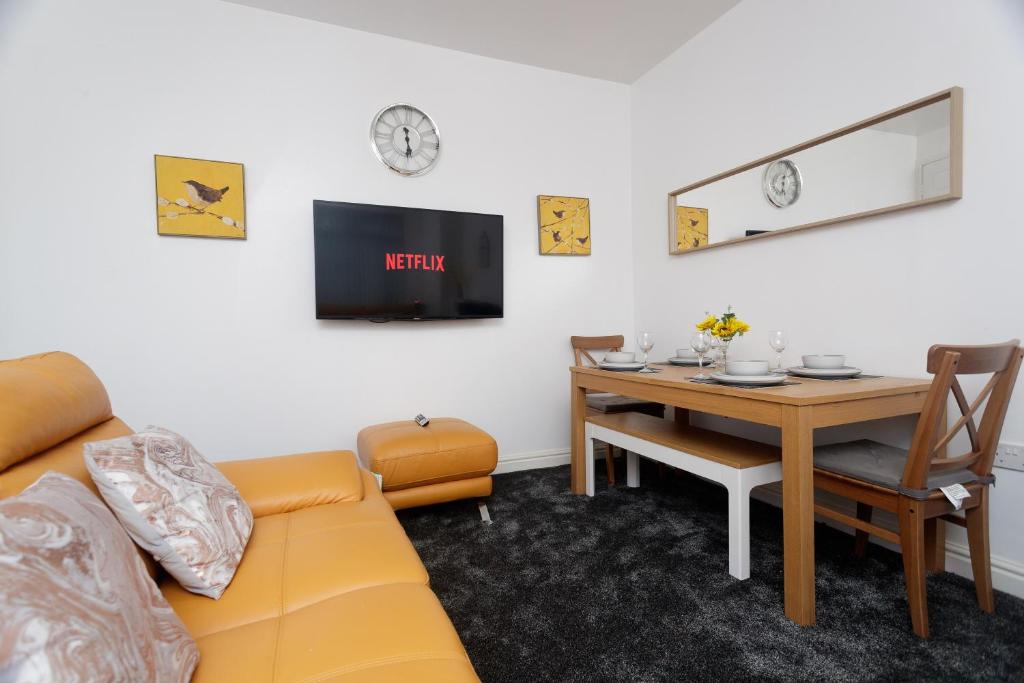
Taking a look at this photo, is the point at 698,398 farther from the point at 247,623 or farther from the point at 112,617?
the point at 112,617

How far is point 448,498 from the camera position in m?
2.41

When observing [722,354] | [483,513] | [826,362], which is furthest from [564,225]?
[483,513]

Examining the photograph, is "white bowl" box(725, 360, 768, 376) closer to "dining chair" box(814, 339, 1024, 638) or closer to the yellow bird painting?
"dining chair" box(814, 339, 1024, 638)

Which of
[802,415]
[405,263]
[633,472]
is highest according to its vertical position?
[405,263]

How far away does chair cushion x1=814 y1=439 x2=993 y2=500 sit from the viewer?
1.51 meters

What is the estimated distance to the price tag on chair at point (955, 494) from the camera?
1468mm

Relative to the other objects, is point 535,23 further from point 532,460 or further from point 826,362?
point 532,460

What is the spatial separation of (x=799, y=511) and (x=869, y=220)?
1.44 meters

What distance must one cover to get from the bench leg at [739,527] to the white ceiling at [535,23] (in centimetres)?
273

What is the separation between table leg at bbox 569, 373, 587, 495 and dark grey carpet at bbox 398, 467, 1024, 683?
324 millimetres

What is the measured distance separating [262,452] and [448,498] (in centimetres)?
123

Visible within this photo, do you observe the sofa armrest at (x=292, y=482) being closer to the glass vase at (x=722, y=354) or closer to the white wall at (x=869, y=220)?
the glass vase at (x=722, y=354)

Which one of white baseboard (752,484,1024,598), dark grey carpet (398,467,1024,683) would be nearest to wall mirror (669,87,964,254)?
white baseboard (752,484,1024,598)

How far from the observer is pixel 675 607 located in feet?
5.45
